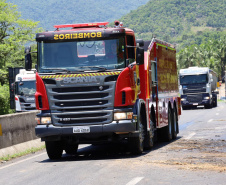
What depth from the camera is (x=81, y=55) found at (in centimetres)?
1242

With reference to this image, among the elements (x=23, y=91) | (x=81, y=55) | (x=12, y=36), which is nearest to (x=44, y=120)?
(x=81, y=55)

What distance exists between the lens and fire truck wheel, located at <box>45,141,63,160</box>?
42.9 feet

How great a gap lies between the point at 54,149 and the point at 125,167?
9.68ft

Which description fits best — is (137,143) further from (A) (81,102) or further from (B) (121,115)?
(A) (81,102)

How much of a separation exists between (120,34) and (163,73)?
4.83 metres

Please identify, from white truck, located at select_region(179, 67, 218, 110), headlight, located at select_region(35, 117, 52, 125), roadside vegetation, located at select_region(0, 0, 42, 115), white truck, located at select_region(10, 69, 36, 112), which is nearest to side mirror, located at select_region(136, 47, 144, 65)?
headlight, located at select_region(35, 117, 52, 125)

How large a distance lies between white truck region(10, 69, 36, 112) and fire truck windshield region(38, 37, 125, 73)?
23.9 meters

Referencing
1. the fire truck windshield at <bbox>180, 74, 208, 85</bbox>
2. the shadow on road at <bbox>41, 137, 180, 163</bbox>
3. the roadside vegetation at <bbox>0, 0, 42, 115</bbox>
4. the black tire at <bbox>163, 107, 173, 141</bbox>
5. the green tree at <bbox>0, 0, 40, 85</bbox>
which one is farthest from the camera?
the green tree at <bbox>0, 0, 40, 85</bbox>

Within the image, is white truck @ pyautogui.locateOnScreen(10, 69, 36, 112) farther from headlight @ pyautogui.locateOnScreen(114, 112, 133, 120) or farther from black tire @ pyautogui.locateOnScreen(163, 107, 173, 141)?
headlight @ pyautogui.locateOnScreen(114, 112, 133, 120)

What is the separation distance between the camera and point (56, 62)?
12492mm

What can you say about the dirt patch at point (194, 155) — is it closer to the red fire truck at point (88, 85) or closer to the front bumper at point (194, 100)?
the red fire truck at point (88, 85)

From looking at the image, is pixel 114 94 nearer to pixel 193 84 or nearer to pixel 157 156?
pixel 157 156

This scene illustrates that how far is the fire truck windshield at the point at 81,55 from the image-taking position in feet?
40.4

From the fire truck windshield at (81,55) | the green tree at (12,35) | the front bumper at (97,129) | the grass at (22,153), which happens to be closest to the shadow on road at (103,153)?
the front bumper at (97,129)
